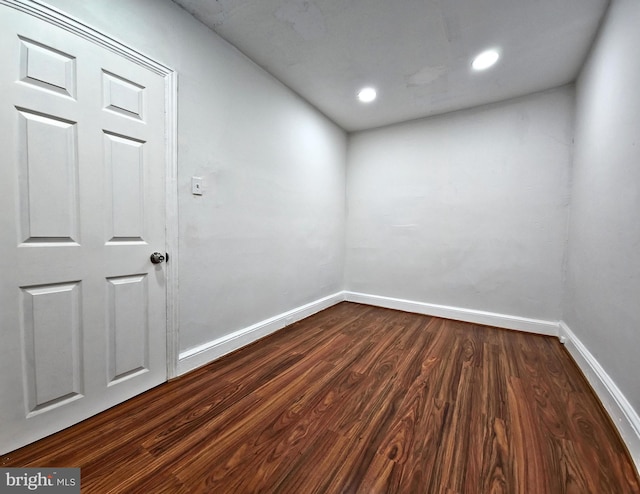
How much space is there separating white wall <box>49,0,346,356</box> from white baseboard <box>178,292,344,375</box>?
0.18ft

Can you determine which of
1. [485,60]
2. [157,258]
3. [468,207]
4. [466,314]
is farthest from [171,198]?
[466,314]

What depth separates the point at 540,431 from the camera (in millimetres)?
1268

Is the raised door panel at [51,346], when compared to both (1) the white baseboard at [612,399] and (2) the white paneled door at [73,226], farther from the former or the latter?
(1) the white baseboard at [612,399]

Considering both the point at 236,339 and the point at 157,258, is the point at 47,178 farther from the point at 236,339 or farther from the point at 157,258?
the point at 236,339

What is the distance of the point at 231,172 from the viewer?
79.8 inches

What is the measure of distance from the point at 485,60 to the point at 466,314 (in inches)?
100

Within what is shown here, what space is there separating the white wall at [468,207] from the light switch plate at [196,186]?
229cm

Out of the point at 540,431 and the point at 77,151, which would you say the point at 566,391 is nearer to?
the point at 540,431

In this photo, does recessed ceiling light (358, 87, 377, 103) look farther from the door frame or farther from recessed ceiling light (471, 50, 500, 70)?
the door frame

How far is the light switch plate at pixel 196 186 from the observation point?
1766 millimetres

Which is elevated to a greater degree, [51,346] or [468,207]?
[468,207]

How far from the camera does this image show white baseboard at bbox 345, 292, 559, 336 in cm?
256
